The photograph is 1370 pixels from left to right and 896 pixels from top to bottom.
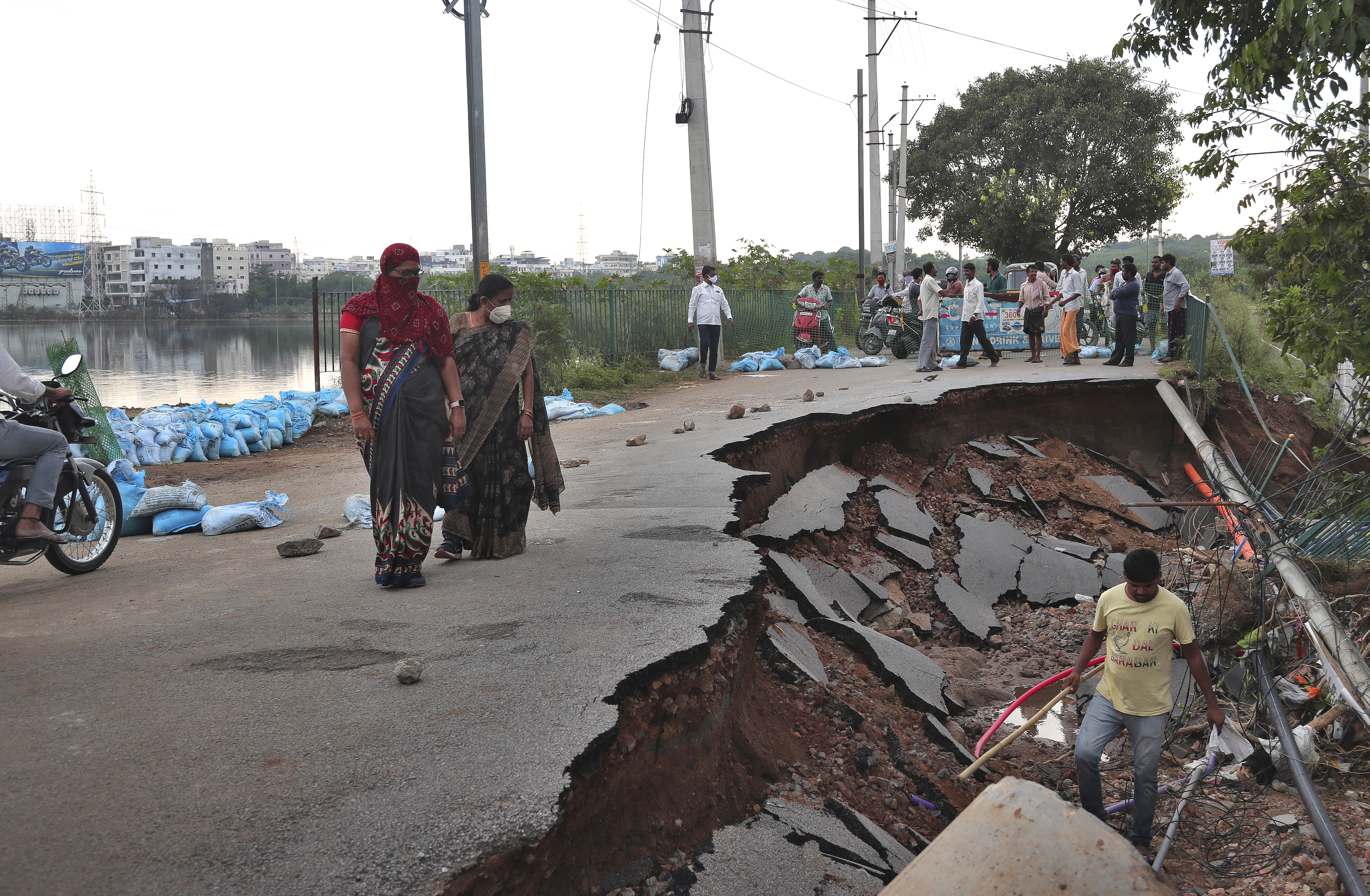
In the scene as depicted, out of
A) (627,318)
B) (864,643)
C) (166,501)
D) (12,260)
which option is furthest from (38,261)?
(864,643)

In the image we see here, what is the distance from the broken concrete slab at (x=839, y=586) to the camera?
273 inches

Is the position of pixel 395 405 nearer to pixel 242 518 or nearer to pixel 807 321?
pixel 242 518

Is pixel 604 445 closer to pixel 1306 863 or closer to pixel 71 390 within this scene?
pixel 71 390

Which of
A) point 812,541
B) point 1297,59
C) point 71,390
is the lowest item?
point 812,541

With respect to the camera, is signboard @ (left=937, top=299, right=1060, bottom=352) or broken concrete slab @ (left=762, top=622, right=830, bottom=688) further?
signboard @ (left=937, top=299, right=1060, bottom=352)

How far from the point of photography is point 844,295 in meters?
27.2

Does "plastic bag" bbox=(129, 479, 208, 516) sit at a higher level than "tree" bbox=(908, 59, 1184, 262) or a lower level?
lower

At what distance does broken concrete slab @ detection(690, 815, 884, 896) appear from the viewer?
9.64 ft

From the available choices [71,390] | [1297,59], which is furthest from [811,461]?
[71,390]

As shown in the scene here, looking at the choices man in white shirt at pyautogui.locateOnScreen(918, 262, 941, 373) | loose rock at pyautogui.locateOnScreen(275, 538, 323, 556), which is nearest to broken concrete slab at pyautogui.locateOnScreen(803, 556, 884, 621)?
loose rock at pyautogui.locateOnScreen(275, 538, 323, 556)

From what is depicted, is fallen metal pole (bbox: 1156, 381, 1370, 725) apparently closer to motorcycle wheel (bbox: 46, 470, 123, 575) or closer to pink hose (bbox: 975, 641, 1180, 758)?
pink hose (bbox: 975, 641, 1180, 758)

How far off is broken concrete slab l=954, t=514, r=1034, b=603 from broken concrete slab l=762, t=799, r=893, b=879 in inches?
202

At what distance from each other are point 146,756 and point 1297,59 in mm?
5421

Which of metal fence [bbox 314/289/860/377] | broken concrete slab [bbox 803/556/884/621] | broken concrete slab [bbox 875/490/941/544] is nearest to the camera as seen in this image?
broken concrete slab [bbox 803/556/884/621]
